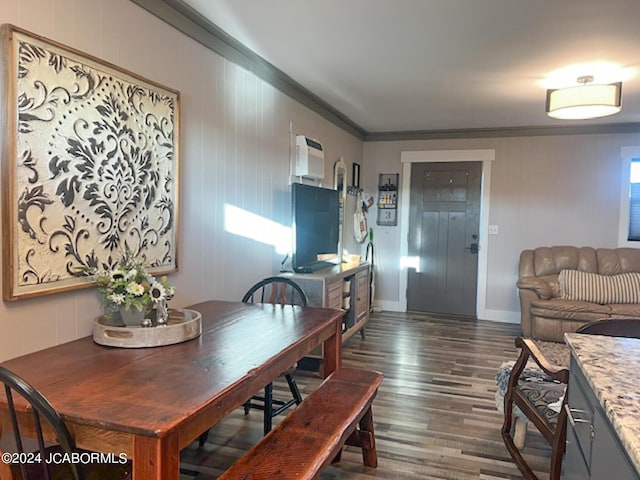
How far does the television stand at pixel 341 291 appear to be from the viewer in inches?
147

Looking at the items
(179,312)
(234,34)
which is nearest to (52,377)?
(179,312)

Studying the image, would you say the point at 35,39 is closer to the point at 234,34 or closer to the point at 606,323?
the point at 234,34

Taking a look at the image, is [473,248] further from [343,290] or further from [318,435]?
[318,435]

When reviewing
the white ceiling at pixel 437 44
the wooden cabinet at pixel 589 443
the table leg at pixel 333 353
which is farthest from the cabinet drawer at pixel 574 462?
the white ceiling at pixel 437 44

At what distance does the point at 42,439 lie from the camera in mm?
1268

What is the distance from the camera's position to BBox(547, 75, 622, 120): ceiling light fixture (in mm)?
3432

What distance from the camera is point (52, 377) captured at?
1534mm

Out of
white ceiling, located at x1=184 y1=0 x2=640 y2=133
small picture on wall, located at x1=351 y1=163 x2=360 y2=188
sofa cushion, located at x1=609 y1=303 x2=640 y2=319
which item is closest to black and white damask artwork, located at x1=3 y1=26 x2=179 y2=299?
white ceiling, located at x1=184 y1=0 x2=640 y2=133

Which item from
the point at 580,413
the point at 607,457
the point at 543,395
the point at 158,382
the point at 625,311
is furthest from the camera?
the point at 625,311

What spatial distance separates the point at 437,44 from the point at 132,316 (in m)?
2.51

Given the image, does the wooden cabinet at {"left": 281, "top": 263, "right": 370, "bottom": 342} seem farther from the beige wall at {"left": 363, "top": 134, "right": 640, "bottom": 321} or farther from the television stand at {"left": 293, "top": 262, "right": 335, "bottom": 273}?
the beige wall at {"left": 363, "top": 134, "right": 640, "bottom": 321}

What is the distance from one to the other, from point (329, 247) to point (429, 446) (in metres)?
2.31

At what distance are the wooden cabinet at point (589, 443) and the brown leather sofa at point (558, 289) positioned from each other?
11.4 feet

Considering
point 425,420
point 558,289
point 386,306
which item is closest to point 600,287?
point 558,289
